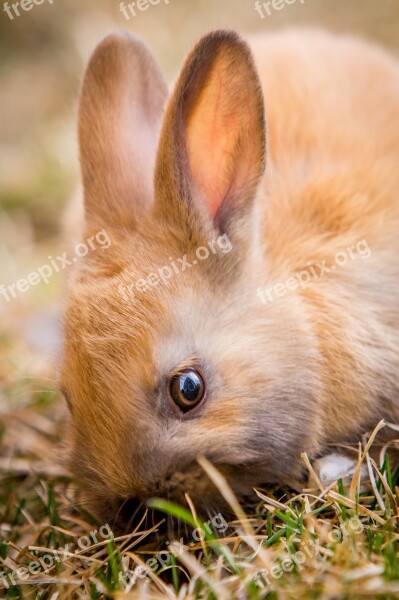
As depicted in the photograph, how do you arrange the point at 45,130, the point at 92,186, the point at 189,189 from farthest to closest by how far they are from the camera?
the point at 45,130 < the point at 92,186 < the point at 189,189

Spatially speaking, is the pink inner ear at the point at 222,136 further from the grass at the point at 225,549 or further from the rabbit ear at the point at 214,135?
the grass at the point at 225,549

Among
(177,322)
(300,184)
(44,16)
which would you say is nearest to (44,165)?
(44,16)

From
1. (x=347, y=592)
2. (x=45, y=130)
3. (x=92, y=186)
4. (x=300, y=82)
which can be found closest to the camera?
(x=347, y=592)

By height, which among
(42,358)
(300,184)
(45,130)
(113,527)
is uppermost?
(45,130)

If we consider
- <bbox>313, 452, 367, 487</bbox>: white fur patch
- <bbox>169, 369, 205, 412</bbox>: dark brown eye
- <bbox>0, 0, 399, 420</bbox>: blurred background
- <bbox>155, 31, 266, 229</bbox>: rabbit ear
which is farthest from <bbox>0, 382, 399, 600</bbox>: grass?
<bbox>0, 0, 399, 420</bbox>: blurred background

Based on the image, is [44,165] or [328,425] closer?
[328,425]

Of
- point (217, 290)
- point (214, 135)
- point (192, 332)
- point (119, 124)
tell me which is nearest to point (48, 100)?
point (119, 124)

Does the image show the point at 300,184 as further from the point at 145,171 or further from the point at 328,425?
the point at 328,425

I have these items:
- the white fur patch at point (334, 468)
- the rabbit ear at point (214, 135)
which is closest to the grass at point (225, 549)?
the white fur patch at point (334, 468)
